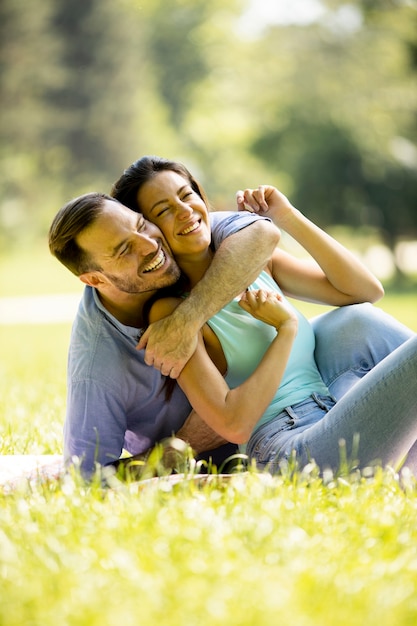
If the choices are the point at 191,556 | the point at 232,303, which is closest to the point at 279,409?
the point at 232,303

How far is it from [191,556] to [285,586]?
0.91ft

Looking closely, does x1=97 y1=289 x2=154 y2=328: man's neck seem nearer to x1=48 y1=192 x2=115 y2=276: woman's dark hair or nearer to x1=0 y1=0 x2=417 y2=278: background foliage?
x1=48 y1=192 x2=115 y2=276: woman's dark hair

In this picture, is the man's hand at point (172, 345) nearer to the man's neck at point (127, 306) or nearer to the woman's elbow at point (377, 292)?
the man's neck at point (127, 306)

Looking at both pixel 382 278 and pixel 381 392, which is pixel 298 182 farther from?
pixel 381 392

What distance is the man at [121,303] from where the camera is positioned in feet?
10.2

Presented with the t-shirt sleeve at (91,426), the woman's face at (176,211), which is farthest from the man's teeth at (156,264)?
the t-shirt sleeve at (91,426)

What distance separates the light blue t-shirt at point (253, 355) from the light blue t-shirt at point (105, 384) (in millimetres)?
301

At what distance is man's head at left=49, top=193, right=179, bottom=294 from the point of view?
123 inches

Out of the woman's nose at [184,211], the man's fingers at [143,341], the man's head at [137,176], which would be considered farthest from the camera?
the man's head at [137,176]

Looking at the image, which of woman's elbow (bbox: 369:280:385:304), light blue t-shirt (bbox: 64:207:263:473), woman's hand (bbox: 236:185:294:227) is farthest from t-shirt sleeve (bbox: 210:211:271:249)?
woman's elbow (bbox: 369:280:385:304)

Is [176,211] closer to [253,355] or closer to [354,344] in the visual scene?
[253,355]

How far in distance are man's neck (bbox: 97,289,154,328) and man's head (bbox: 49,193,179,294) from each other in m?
0.06

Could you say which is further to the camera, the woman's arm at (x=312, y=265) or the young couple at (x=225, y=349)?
the woman's arm at (x=312, y=265)

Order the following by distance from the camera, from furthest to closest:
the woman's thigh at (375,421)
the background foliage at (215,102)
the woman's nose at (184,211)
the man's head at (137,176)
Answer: the background foliage at (215,102), the man's head at (137,176), the woman's nose at (184,211), the woman's thigh at (375,421)
